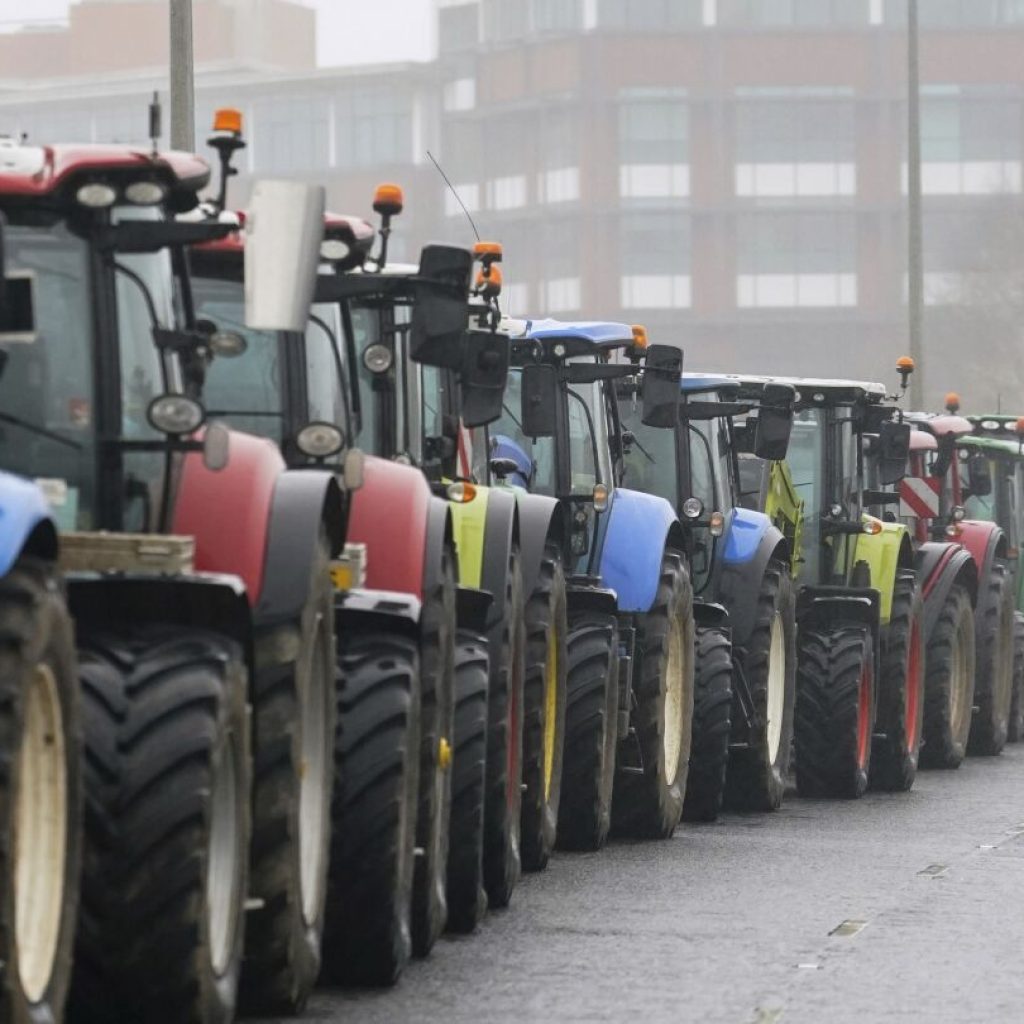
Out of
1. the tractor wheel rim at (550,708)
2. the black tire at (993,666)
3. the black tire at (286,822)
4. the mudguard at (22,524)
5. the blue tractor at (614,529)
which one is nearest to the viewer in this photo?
the mudguard at (22,524)

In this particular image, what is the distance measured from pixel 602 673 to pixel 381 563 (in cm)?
444

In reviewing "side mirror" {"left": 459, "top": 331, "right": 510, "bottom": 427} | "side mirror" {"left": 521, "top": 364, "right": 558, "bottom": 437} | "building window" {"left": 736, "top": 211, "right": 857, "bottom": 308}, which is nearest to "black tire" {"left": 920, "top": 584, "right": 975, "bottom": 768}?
"side mirror" {"left": 521, "top": 364, "right": 558, "bottom": 437}

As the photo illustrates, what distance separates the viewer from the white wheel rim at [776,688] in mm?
18688

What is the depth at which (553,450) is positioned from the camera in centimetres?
1579

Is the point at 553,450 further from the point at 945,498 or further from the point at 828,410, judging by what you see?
the point at 945,498

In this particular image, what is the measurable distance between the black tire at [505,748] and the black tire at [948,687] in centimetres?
958

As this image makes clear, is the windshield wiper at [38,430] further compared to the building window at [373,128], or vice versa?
the building window at [373,128]

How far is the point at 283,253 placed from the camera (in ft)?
26.3

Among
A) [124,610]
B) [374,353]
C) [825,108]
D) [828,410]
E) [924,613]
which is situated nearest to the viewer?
[124,610]

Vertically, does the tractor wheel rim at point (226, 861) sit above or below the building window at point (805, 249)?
below

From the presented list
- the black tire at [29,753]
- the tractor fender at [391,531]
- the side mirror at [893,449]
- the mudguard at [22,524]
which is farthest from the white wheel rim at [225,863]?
the side mirror at [893,449]

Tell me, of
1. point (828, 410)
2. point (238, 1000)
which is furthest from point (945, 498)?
point (238, 1000)

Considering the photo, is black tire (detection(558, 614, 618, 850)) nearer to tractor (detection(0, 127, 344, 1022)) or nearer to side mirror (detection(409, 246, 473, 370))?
side mirror (detection(409, 246, 473, 370))

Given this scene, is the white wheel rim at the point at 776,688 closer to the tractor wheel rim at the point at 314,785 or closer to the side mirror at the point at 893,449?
the side mirror at the point at 893,449
